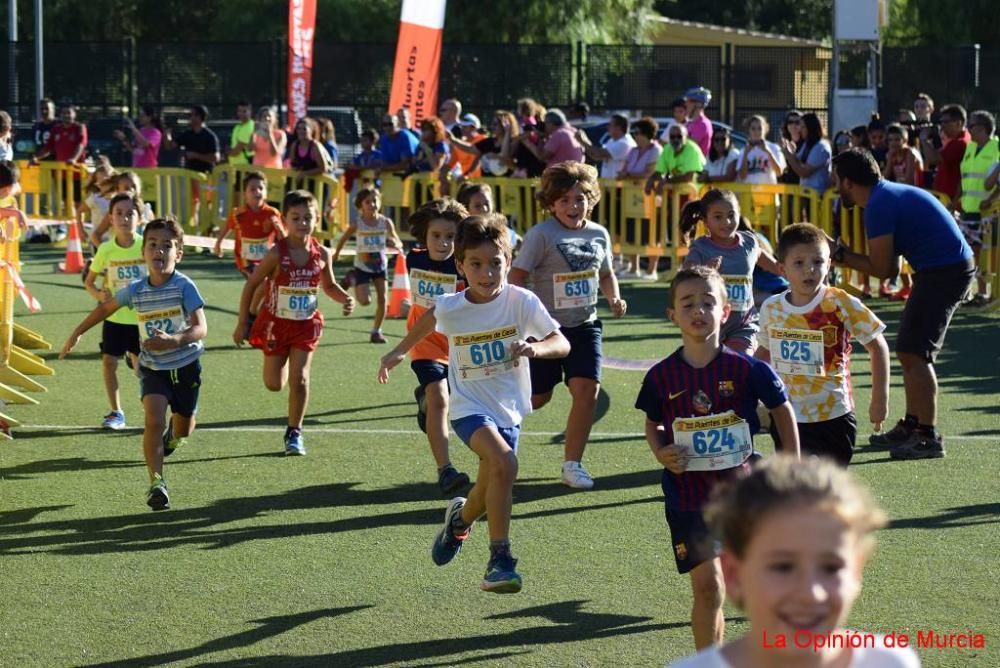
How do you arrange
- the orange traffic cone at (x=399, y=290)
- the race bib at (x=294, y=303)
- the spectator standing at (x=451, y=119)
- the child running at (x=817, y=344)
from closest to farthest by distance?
1. the child running at (x=817, y=344)
2. the race bib at (x=294, y=303)
3. the orange traffic cone at (x=399, y=290)
4. the spectator standing at (x=451, y=119)

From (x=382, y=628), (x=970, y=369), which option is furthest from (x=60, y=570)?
(x=970, y=369)

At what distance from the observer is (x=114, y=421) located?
10375 mm

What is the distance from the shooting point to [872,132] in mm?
18500

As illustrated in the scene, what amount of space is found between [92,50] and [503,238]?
26.8m

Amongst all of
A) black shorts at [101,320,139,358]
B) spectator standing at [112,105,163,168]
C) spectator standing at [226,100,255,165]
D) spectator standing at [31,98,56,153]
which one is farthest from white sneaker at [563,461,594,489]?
spectator standing at [31,98,56,153]

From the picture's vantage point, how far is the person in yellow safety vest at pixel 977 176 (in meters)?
16.0

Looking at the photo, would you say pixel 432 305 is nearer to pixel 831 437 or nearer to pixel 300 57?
pixel 831 437

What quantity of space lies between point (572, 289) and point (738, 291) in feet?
3.09

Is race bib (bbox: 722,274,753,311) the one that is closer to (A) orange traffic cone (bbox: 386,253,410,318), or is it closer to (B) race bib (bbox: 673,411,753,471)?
(B) race bib (bbox: 673,411,753,471)

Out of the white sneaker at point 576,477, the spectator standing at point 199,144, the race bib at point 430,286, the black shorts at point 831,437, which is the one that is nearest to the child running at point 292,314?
the race bib at point 430,286

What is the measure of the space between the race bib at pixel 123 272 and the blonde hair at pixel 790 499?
26.5 ft

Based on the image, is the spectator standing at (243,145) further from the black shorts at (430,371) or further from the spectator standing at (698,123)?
the black shorts at (430,371)

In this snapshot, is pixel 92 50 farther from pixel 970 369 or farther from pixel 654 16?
pixel 970 369

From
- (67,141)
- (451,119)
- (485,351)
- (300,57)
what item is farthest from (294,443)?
(300,57)
